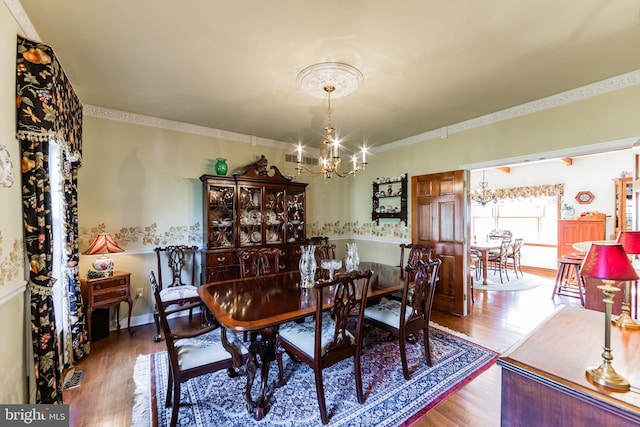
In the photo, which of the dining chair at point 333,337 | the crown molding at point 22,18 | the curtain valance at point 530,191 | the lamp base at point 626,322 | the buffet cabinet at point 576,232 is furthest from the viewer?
the curtain valance at point 530,191

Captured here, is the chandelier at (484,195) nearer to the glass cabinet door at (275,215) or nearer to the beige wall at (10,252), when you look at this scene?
the glass cabinet door at (275,215)

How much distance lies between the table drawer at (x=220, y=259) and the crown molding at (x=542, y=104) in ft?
10.7

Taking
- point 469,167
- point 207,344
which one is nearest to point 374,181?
point 469,167

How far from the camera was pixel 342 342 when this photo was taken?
2.07 metres

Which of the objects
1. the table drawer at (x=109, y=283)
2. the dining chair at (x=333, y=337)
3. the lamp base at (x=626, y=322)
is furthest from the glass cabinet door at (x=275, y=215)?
the lamp base at (x=626, y=322)

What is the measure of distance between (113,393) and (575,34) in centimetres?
432

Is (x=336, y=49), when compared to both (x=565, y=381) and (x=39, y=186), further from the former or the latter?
(x=565, y=381)

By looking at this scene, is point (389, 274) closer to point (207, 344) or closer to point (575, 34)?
point (207, 344)

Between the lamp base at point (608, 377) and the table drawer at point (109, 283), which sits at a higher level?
the lamp base at point (608, 377)

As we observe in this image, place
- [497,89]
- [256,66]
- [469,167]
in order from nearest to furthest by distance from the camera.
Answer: [256,66]
[497,89]
[469,167]

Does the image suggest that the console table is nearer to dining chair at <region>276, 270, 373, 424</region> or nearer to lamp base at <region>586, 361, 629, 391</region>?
lamp base at <region>586, 361, 629, 391</region>

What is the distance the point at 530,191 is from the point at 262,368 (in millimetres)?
7635

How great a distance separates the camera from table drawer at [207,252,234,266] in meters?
3.70

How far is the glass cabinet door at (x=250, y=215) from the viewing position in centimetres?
407
